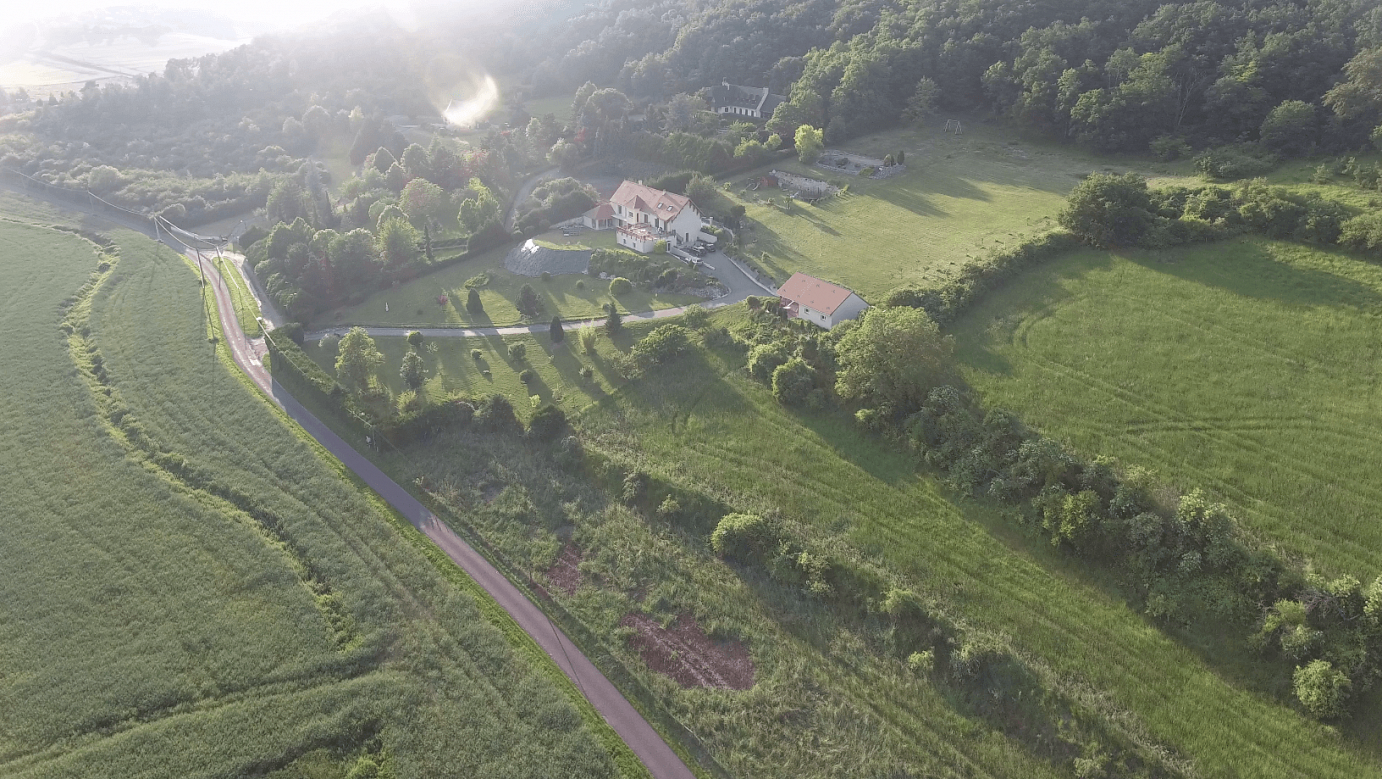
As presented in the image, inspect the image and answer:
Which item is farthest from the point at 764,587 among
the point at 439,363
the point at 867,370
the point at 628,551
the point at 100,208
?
the point at 100,208

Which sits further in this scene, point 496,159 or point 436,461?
point 496,159

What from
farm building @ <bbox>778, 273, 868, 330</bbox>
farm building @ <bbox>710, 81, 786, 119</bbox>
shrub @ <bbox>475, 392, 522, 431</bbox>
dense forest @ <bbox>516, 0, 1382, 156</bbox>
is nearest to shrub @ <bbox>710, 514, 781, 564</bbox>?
shrub @ <bbox>475, 392, 522, 431</bbox>

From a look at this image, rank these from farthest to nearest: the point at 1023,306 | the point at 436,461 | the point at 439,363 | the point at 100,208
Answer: the point at 100,208 < the point at 439,363 < the point at 1023,306 < the point at 436,461

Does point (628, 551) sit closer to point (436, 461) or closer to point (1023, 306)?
point (436, 461)

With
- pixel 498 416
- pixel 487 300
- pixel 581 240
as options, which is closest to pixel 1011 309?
pixel 498 416

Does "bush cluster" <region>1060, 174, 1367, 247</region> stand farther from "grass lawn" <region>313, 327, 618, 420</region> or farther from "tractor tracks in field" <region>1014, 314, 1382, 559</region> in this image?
"grass lawn" <region>313, 327, 618, 420</region>
